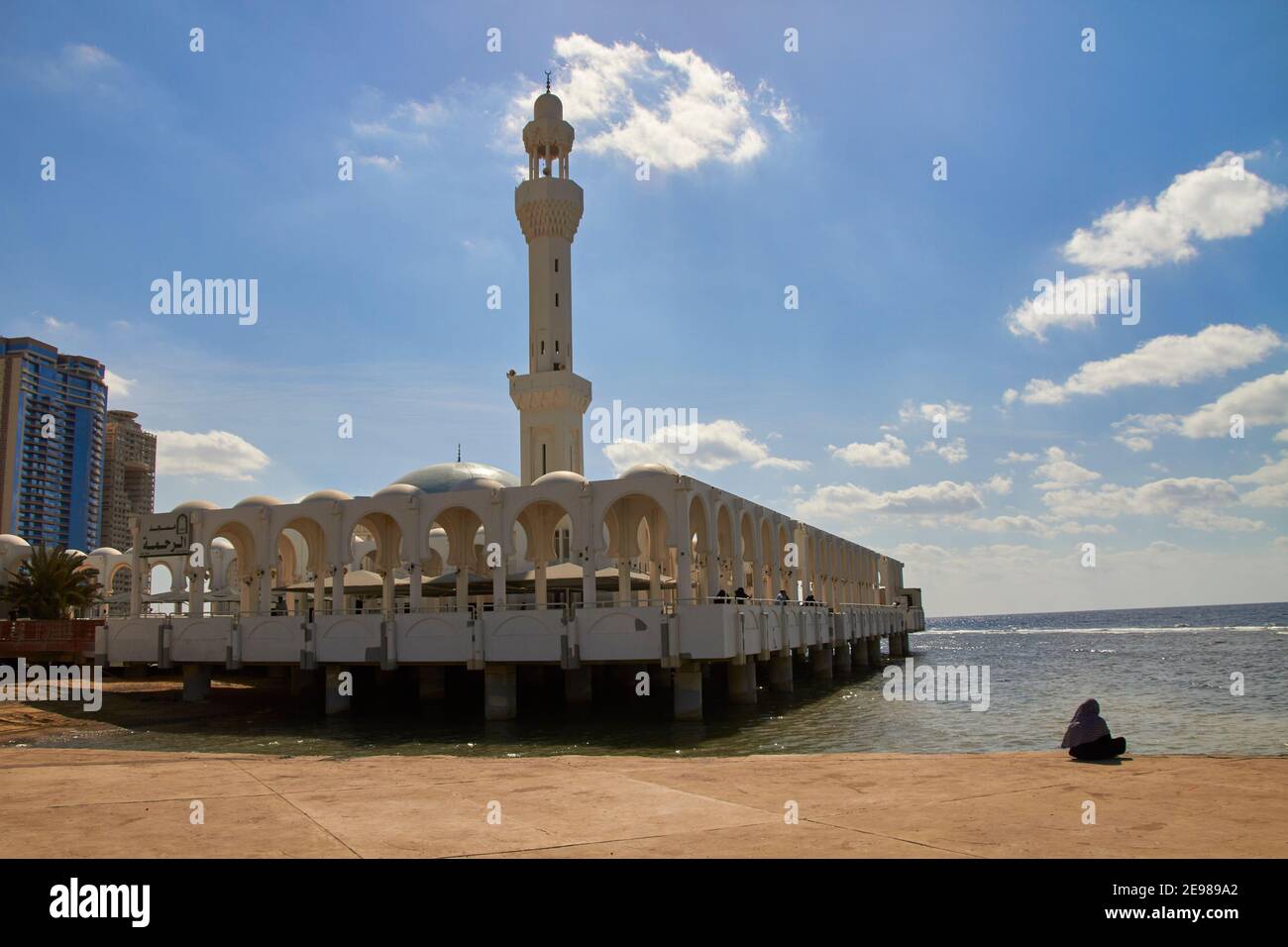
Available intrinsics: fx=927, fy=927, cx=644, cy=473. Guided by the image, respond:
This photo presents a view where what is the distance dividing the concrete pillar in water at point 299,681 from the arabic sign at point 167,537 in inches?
274

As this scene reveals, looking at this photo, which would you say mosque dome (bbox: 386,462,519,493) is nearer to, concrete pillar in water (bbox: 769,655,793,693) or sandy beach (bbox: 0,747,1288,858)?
concrete pillar in water (bbox: 769,655,793,693)

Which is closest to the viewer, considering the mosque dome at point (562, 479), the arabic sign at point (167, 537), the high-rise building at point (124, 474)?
the mosque dome at point (562, 479)

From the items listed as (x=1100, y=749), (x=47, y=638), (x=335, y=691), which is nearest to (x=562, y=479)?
(x=335, y=691)

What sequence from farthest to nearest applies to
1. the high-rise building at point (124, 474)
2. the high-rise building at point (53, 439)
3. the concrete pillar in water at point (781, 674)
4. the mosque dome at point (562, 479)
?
the high-rise building at point (124, 474) < the high-rise building at point (53, 439) < the concrete pillar in water at point (781, 674) < the mosque dome at point (562, 479)

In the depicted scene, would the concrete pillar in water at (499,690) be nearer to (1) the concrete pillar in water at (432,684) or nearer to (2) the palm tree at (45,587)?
(1) the concrete pillar in water at (432,684)

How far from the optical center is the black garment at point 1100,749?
16578mm

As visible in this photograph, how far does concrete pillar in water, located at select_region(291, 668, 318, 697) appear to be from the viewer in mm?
40406

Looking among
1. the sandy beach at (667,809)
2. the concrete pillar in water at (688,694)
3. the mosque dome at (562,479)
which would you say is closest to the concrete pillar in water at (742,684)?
the concrete pillar in water at (688,694)

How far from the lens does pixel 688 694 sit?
30375 mm

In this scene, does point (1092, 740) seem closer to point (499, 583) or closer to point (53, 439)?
point (499, 583)

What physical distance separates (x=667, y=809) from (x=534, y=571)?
86.6 feet

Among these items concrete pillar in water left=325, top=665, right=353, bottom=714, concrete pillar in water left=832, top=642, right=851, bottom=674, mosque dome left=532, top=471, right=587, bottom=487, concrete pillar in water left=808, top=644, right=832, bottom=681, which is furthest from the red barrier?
concrete pillar in water left=832, top=642, right=851, bottom=674
